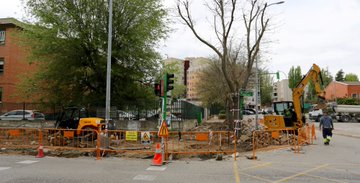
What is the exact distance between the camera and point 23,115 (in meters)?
23.4

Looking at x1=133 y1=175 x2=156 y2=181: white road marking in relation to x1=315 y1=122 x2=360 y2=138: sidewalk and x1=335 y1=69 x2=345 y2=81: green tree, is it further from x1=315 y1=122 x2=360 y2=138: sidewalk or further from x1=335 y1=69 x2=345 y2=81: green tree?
x1=335 y1=69 x2=345 y2=81: green tree

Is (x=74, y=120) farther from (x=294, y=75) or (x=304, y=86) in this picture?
(x=294, y=75)

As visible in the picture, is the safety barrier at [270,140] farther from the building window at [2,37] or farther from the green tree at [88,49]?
the building window at [2,37]

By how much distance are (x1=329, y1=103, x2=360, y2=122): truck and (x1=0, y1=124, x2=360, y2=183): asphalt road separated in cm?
3204

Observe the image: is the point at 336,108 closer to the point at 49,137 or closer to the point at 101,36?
the point at 101,36

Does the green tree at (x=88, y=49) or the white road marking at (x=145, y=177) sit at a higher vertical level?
the green tree at (x=88, y=49)

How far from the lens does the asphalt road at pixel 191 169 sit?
8.35 metres

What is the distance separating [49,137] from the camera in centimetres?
1418

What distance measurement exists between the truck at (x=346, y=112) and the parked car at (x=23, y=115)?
36.5 m

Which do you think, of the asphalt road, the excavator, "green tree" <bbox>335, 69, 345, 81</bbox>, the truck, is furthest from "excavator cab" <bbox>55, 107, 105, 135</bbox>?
"green tree" <bbox>335, 69, 345, 81</bbox>

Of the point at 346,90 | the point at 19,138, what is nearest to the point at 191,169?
the point at 19,138

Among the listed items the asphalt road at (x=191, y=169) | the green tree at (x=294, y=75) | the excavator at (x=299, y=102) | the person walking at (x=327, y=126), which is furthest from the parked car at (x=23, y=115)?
the green tree at (x=294, y=75)

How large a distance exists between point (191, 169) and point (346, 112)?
39.0 metres

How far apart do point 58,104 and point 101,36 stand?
6006 millimetres
